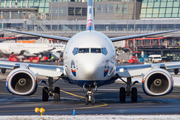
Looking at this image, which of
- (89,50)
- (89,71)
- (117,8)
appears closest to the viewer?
(89,71)

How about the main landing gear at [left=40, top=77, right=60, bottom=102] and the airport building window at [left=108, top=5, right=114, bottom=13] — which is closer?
the main landing gear at [left=40, top=77, right=60, bottom=102]

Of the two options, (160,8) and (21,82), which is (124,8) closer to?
(160,8)

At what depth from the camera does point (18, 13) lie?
125m

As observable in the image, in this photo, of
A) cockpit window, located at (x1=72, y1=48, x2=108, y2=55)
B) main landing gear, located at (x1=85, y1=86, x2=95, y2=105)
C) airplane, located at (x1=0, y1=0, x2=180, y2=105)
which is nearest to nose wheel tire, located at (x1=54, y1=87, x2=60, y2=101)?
airplane, located at (x1=0, y1=0, x2=180, y2=105)

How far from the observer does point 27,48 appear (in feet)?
304

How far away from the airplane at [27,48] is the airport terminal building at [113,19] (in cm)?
947

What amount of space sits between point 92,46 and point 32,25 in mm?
102986

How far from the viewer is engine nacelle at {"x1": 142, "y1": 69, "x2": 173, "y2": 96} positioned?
17375mm

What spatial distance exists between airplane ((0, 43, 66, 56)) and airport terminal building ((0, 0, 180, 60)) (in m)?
9.47

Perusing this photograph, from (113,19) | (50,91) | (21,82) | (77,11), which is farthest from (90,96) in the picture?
(77,11)

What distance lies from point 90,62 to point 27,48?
79080 mm

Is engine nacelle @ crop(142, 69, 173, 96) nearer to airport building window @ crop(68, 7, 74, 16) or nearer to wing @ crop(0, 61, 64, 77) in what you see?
wing @ crop(0, 61, 64, 77)

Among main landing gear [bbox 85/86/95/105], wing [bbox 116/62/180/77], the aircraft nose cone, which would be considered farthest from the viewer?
wing [bbox 116/62/180/77]

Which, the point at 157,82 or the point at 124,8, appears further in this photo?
the point at 124,8
